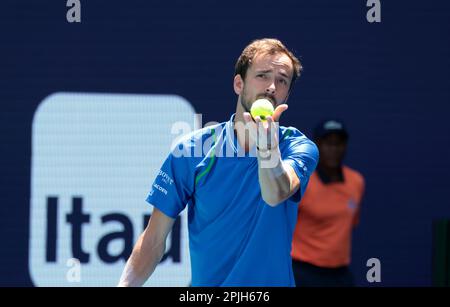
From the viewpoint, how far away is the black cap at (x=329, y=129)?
5957mm

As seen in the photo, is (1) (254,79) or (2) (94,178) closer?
(1) (254,79)

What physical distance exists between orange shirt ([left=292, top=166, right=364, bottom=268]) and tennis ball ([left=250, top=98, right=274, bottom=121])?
2.55m

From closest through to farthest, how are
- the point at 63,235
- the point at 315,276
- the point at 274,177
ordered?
the point at 274,177 < the point at 315,276 < the point at 63,235

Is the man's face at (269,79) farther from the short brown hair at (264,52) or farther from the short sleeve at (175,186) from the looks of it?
the short sleeve at (175,186)

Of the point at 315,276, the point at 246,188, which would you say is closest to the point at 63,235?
the point at 315,276

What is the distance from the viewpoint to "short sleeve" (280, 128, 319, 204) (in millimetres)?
3180

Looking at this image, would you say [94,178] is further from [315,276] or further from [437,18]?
[437,18]

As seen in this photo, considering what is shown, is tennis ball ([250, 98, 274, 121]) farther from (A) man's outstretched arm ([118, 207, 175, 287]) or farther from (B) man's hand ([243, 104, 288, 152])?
(A) man's outstretched arm ([118, 207, 175, 287])

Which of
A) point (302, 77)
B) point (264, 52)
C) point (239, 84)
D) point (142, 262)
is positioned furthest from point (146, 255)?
point (302, 77)

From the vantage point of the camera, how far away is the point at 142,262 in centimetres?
322

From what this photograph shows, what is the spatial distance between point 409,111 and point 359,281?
1.18m
